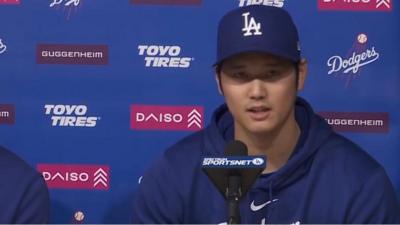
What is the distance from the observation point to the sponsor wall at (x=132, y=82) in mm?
1919

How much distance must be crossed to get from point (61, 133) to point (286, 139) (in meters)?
0.75

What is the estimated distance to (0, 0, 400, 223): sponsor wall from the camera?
6.30 feet

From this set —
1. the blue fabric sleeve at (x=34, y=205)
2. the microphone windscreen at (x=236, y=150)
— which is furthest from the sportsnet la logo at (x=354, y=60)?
the microphone windscreen at (x=236, y=150)

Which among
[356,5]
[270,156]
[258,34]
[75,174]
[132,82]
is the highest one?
[356,5]

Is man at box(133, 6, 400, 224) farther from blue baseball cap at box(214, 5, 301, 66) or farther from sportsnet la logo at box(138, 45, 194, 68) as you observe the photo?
sportsnet la logo at box(138, 45, 194, 68)

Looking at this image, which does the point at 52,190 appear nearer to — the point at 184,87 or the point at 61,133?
the point at 61,133

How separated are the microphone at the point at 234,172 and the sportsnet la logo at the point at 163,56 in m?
1.03

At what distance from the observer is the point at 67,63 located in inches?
76.5

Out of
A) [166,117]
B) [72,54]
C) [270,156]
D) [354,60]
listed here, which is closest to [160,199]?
[270,156]

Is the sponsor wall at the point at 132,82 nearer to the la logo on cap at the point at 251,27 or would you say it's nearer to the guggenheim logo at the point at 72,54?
the guggenheim logo at the point at 72,54

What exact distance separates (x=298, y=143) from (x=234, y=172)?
573 mm

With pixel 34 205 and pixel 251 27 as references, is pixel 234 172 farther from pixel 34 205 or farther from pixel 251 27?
pixel 34 205

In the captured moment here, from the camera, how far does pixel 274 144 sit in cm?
145

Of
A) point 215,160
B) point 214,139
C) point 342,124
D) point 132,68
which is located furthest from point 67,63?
point 215,160
